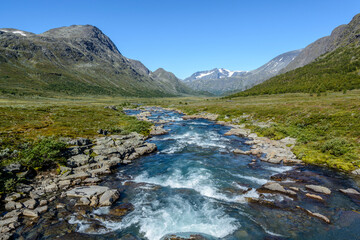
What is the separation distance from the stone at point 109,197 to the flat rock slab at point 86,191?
2.90 ft

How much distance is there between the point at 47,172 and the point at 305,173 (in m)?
31.4

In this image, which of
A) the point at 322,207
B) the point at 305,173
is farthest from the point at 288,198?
the point at 305,173

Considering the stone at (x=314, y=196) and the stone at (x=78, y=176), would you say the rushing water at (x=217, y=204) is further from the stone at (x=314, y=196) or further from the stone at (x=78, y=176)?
the stone at (x=78, y=176)

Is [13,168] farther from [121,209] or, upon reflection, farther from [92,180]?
[121,209]

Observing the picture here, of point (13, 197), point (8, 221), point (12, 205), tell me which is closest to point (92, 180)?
point (13, 197)

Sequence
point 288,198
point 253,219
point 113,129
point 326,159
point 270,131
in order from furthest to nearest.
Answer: point 113,129, point 270,131, point 326,159, point 288,198, point 253,219

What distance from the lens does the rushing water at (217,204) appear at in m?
13.4

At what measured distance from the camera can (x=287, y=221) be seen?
558 inches

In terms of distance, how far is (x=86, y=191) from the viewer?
710 inches

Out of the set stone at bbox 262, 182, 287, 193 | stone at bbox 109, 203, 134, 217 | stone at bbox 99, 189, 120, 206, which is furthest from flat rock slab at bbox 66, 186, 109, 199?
stone at bbox 262, 182, 287, 193

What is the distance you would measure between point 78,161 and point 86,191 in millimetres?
7449

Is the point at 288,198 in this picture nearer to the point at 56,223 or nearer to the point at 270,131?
the point at 56,223

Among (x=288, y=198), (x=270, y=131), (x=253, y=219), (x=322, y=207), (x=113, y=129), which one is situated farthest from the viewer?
(x=113, y=129)

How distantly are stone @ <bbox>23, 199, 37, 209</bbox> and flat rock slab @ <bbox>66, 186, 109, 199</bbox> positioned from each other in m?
2.55
